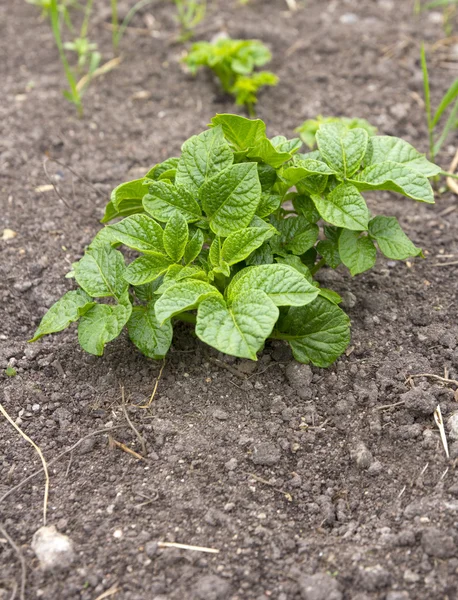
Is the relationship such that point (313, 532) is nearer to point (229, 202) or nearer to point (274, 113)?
point (229, 202)

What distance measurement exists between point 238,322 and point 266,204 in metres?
0.48

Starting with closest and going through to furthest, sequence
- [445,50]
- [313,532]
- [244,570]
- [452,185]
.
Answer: [244,570]
[313,532]
[452,185]
[445,50]

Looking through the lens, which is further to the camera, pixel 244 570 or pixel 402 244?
pixel 402 244

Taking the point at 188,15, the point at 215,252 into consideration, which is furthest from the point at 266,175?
the point at 188,15

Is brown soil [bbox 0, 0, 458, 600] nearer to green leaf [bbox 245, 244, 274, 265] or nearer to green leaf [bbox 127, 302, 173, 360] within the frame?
green leaf [bbox 127, 302, 173, 360]

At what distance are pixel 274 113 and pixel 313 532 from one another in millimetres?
2369

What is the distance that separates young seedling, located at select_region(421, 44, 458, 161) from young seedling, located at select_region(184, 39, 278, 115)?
802mm

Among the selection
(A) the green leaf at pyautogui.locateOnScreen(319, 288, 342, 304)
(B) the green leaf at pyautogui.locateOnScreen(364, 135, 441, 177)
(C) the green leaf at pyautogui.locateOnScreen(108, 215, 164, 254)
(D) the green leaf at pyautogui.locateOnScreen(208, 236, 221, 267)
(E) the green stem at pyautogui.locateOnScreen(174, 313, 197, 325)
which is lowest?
(E) the green stem at pyautogui.locateOnScreen(174, 313, 197, 325)

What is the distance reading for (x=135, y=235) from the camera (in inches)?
81.7

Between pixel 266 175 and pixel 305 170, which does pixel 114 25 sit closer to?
pixel 266 175

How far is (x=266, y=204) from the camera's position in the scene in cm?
214

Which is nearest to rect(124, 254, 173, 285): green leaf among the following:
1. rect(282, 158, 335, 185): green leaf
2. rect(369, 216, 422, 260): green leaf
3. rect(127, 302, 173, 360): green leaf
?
rect(127, 302, 173, 360): green leaf

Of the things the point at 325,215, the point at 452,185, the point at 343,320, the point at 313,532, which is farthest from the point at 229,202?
the point at 452,185

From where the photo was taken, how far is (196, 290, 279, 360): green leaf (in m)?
1.77
